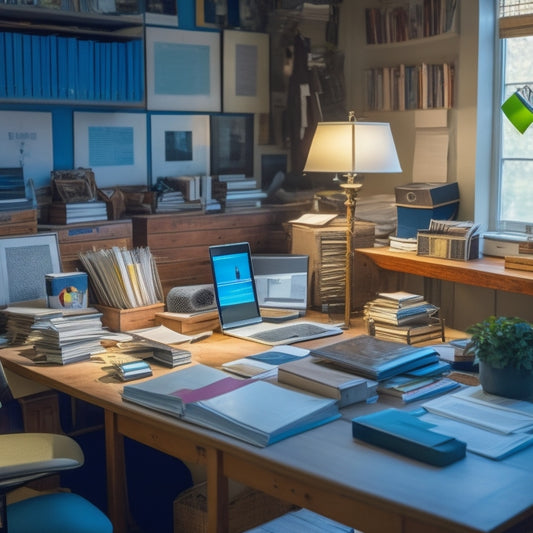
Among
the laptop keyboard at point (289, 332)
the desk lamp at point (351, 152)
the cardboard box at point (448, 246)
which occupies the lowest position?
the laptop keyboard at point (289, 332)

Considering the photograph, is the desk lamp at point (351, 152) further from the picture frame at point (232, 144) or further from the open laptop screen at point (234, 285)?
the picture frame at point (232, 144)

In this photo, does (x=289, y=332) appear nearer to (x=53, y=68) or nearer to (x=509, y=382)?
(x=509, y=382)

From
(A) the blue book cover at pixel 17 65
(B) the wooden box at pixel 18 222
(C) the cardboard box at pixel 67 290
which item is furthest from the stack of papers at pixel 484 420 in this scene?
(A) the blue book cover at pixel 17 65

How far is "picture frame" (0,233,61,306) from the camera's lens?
358 cm

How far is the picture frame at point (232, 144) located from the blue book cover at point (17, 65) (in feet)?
4.19

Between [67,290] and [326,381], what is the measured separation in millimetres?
1361

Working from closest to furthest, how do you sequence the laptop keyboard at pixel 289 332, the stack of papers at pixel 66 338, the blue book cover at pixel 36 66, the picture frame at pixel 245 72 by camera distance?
1. the stack of papers at pixel 66 338
2. the laptop keyboard at pixel 289 332
3. the blue book cover at pixel 36 66
4. the picture frame at pixel 245 72

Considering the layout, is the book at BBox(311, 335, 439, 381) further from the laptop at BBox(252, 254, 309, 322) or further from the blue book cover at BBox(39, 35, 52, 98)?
the blue book cover at BBox(39, 35, 52, 98)

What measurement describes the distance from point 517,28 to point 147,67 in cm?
183

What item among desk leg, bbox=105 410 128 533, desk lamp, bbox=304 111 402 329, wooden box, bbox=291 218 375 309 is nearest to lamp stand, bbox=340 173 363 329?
desk lamp, bbox=304 111 402 329

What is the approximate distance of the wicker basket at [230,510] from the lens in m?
3.18

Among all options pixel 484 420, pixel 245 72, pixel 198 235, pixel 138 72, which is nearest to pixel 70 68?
pixel 138 72

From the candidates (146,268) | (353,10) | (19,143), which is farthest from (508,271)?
(19,143)

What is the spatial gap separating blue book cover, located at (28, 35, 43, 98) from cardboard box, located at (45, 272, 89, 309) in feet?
2.71
